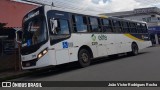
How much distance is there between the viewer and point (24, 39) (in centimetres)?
1336

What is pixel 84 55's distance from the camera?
14562 millimetres

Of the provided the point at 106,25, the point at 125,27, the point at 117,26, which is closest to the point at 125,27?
the point at 125,27

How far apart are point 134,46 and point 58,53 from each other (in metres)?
10.0

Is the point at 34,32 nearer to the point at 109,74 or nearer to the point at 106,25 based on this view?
the point at 109,74

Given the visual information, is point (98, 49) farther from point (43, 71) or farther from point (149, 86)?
point (149, 86)

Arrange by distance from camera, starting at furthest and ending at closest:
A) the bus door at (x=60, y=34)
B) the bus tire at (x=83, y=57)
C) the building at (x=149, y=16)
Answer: the building at (x=149, y=16) < the bus tire at (x=83, y=57) < the bus door at (x=60, y=34)

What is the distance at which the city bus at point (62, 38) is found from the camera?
12.4 metres

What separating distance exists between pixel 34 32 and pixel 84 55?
3.16m

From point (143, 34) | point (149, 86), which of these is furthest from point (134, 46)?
point (149, 86)

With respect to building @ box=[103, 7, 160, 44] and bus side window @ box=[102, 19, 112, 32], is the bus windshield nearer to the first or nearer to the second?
bus side window @ box=[102, 19, 112, 32]

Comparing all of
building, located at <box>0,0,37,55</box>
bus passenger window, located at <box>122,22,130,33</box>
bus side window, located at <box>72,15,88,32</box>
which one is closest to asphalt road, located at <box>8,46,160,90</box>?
bus side window, located at <box>72,15,88,32</box>

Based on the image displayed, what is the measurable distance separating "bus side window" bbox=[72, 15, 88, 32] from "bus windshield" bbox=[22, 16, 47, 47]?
7.15ft

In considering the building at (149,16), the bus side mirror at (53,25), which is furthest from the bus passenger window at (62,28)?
the building at (149,16)

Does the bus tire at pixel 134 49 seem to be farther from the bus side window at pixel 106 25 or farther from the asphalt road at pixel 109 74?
the asphalt road at pixel 109 74
